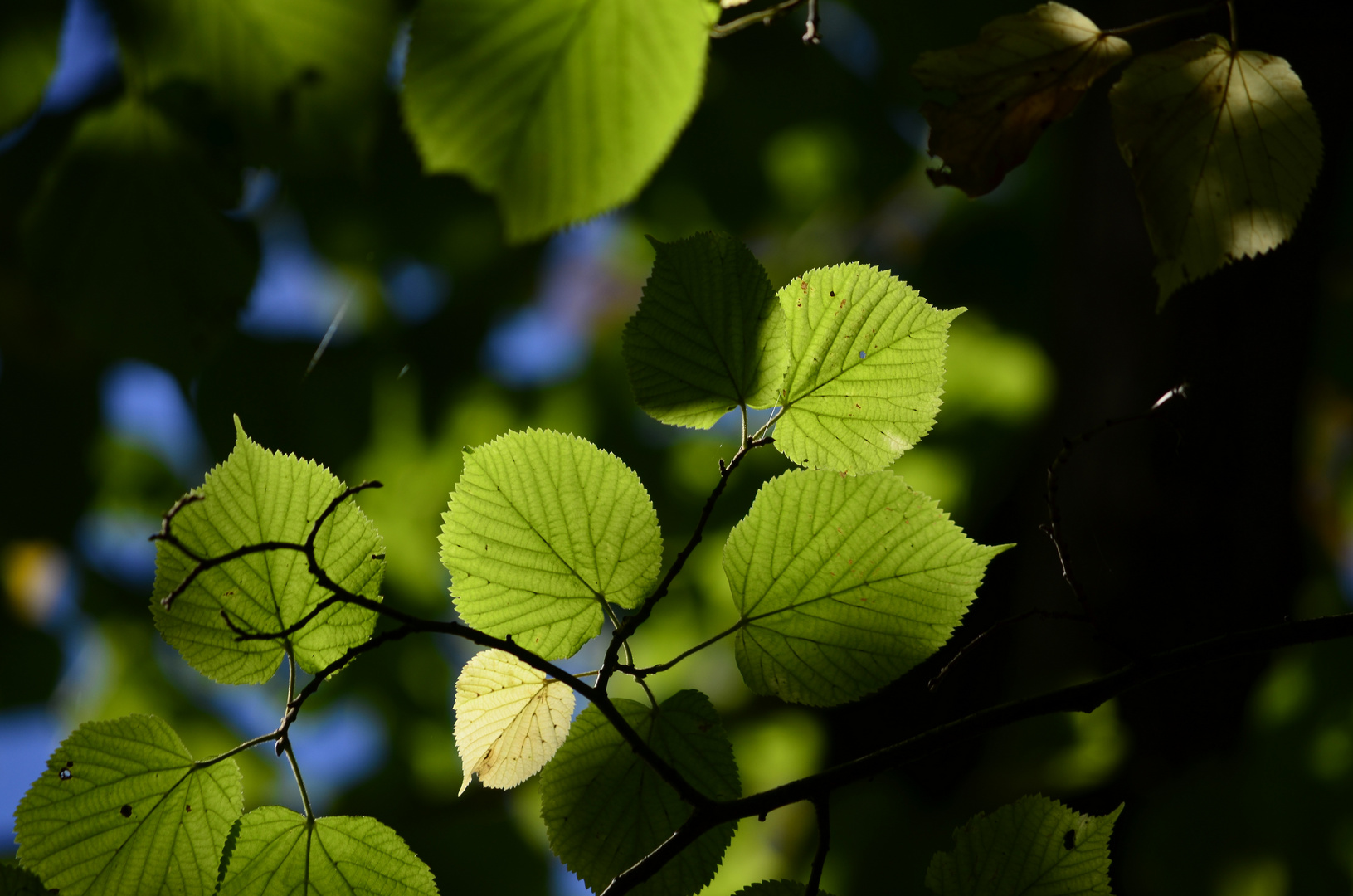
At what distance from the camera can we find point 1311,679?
1214 mm

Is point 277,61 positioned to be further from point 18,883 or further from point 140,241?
point 18,883

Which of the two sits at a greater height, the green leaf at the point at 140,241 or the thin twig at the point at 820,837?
the green leaf at the point at 140,241

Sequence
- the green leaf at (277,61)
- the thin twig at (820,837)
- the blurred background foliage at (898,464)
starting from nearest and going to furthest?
the thin twig at (820,837) < the green leaf at (277,61) < the blurred background foliage at (898,464)

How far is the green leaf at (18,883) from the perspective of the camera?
25 cm

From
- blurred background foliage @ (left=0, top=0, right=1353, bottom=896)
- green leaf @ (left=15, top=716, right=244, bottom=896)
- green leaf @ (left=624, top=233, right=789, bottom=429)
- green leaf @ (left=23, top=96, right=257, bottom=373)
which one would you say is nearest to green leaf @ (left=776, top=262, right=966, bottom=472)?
green leaf @ (left=624, top=233, right=789, bottom=429)

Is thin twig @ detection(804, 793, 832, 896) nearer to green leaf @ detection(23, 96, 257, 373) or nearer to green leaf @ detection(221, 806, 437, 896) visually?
green leaf @ detection(221, 806, 437, 896)

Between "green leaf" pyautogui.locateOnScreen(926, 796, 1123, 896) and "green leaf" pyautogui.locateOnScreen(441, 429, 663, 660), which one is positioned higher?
"green leaf" pyautogui.locateOnScreen(441, 429, 663, 660)

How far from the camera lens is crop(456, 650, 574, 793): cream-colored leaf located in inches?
10.9

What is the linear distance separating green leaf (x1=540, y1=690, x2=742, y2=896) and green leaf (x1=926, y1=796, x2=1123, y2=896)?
0.07 m

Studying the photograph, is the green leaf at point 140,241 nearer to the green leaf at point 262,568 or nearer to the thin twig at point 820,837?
the green leaf at point 262,568

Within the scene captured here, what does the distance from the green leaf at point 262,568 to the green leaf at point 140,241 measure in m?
0.26

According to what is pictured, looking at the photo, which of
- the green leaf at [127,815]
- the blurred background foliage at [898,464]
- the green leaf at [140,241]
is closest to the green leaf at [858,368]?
the green leaf at [127,815]

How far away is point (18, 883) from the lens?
0.26 meters

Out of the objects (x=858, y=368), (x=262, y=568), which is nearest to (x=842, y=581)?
(x=858, y=368)
